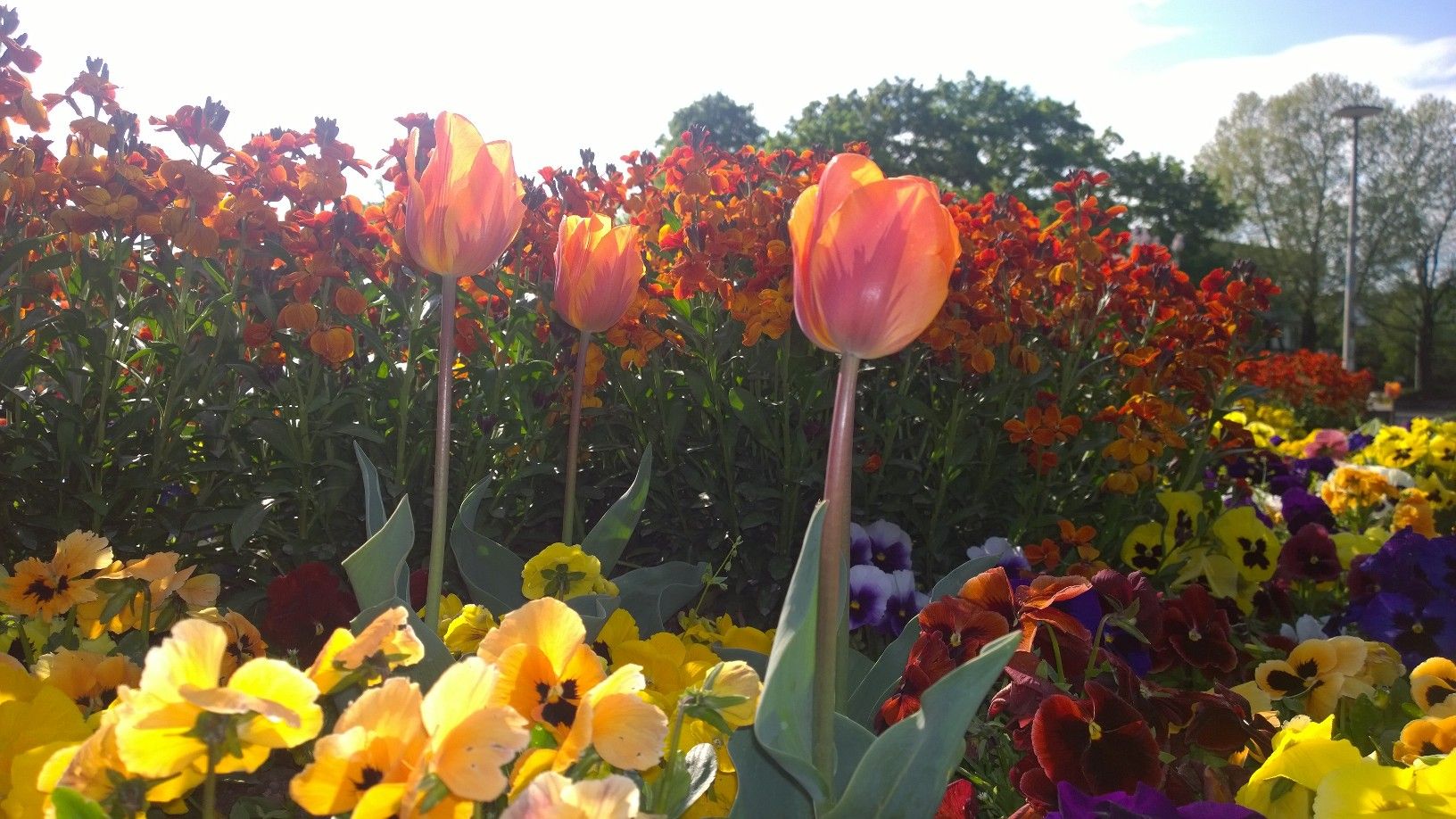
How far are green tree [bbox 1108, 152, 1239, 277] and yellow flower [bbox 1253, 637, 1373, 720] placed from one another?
31.2m

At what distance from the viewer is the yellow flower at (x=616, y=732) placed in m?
0.84

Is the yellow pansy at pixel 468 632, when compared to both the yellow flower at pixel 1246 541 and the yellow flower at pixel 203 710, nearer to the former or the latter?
the yellow flower at pixel 203 710

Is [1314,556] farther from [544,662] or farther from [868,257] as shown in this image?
[544,662]

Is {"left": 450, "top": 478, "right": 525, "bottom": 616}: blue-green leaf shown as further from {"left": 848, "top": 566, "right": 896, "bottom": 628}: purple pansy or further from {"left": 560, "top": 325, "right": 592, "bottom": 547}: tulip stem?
{"left": 848, "top": 566, "right": 896, "bottom": 628}: purple pansy

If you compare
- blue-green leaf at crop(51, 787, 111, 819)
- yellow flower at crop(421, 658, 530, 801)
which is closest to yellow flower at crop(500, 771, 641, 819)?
yellow flower at crop(421, 658, 530, 801)

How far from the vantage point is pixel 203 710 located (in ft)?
2.46

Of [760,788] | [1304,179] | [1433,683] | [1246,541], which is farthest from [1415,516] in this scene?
[1304,179]

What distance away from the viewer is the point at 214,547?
257 cm

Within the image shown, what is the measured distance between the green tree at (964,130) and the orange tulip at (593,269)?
2890 centimetres

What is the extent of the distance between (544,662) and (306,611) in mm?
861

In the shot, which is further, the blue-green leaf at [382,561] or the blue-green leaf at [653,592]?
the blue-green leaf at [653,592]

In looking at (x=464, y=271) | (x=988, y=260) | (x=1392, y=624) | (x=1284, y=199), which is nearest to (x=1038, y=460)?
(x=988, y=260)

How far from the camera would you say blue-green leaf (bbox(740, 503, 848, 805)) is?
929 millimetres

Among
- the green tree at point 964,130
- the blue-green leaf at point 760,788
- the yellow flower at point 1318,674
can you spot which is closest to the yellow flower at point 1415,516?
the yellow flower at point 1318,674
